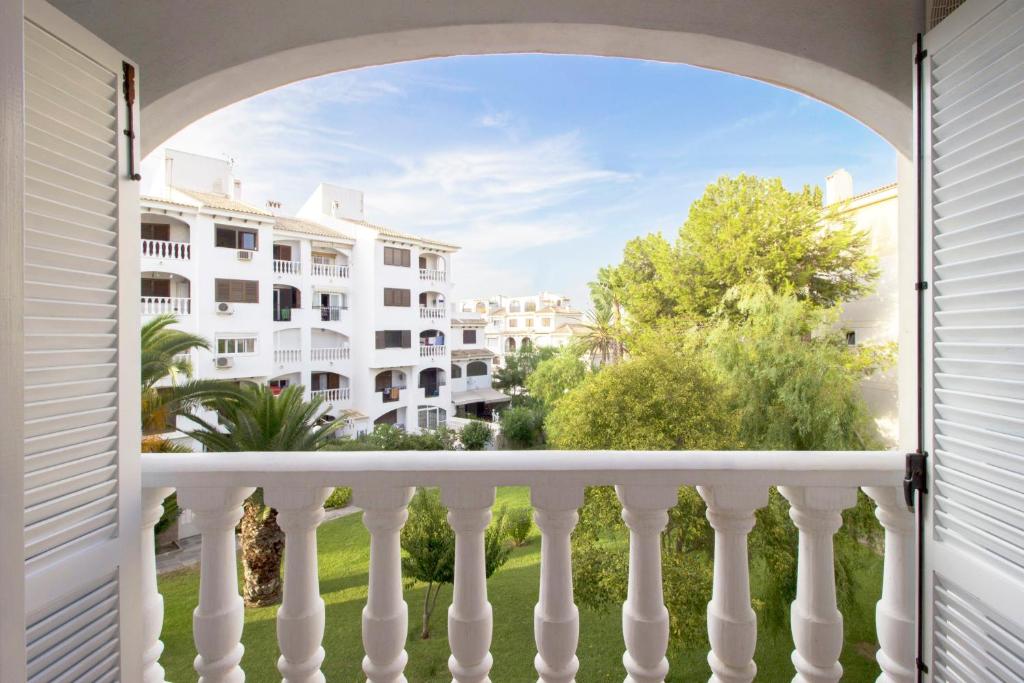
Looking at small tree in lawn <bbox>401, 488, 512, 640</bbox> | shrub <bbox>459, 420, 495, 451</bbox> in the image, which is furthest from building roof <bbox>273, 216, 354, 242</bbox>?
small tree in lawn <bbox>401, 488, 512, 640</bbox>

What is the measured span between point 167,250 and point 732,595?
36.7 ft

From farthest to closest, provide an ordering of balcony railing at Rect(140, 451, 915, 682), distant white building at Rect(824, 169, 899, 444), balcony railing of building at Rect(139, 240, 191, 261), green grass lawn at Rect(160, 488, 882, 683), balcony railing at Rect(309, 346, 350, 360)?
1. balcony railing at Rect(309, 346, 350, 360)
2. balcony railing of building at Rect(139, 240, 191, 261)
3. distant white building at Rect(824, 169, 899, 444)
4. green grass lawn at Rect(160, 488, 882, 683)
5. balcony railing at Rect(140, 451, 915, 682)

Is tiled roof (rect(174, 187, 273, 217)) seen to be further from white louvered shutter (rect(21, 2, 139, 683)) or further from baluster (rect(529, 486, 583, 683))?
baluster (rect(529, 486, 583, 683))

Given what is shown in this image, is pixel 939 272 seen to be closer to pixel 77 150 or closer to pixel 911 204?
pixel 911 204

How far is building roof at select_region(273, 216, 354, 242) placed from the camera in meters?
11.3

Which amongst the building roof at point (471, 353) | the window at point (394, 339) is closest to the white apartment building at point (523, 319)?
the building roof at point (471, 353)

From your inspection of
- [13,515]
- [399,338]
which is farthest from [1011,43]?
[399,338]

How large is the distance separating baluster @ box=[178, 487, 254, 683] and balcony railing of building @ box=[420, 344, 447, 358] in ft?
41.5

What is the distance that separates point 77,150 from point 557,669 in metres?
1.11

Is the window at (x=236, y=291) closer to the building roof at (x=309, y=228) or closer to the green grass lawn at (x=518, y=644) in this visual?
the building roof at (x=309, y=228)

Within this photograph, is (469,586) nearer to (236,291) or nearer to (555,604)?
(555,604)

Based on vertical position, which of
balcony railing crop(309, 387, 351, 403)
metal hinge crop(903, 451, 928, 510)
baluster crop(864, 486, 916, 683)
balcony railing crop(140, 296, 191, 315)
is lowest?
balcony railing crop(309, 387, 351, 403)

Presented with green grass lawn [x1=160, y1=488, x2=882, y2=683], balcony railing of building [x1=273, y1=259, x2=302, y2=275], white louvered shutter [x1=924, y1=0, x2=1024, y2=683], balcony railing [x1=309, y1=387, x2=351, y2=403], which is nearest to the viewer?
white louvered shutter [x1=924, y1=0, x2=1024, y2=683]

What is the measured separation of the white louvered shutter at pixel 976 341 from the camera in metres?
0.73
